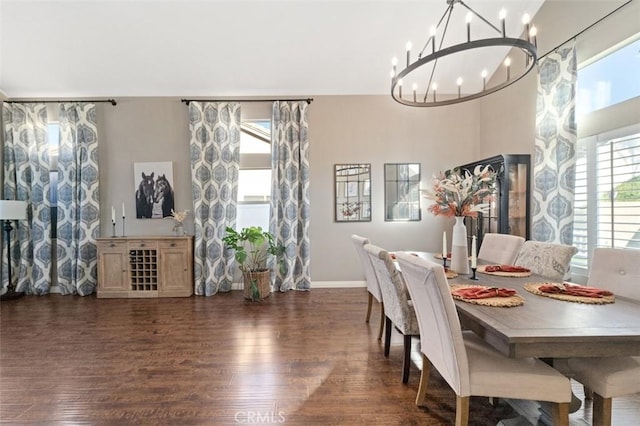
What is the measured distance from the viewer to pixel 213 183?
4.62 m

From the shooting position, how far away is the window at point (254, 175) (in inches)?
192

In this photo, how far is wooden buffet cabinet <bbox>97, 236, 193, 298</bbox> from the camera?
4.39 metres

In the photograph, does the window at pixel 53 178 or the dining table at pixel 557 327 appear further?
the window at pixel 53 178

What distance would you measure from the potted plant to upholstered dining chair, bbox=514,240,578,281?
119 inches

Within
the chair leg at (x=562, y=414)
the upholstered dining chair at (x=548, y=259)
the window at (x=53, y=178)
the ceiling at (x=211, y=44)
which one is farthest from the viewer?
the window at (x=53, y=178)

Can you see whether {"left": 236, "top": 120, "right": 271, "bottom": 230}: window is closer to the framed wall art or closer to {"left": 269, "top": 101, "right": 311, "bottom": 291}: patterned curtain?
{"left": 269, "top": 101, "right": 311, "bottom": 291}: patterned curtain

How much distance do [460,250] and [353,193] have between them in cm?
262

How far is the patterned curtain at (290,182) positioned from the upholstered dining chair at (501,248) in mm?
2463

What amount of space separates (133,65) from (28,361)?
12.1 feet

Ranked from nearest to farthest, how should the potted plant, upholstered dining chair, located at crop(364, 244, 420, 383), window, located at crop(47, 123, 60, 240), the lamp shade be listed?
upholstered dining chair, located at crop(364, 244, 420, 383), the lamp shade, the potted plant, window, located at crop(47, 123, 60, 240)

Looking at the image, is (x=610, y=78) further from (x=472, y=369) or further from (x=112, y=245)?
(x=112, y=245)

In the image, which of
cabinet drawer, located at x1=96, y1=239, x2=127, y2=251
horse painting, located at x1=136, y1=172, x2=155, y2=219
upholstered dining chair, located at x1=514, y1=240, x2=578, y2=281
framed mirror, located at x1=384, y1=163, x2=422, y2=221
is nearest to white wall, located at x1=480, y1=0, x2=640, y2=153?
framed mirror, located at x1=384, y1=163, x2=422, y2=221

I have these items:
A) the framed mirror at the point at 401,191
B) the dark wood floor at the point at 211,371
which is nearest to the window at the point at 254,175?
the dark wood floor at the point at 211,371

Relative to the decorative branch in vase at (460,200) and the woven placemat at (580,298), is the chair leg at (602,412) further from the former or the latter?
the decorative branch in vase at (460,200)
